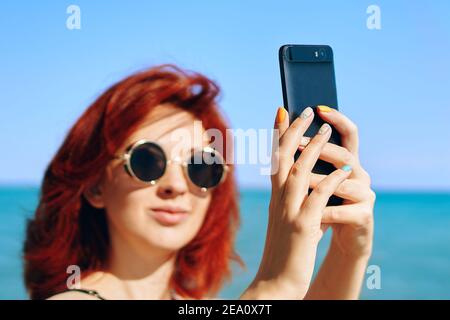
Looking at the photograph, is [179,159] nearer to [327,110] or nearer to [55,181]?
[55,181]

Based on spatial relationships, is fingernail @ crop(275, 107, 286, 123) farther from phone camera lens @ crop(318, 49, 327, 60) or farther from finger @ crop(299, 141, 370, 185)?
phone camera lens @ crop(318, 49, 327, 60)

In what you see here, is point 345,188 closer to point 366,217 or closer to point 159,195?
point 366,217

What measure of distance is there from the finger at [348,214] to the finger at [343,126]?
0.42ft

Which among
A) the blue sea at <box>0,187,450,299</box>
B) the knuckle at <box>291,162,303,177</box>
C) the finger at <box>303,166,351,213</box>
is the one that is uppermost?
the knuckle at <box>291,162,303,177</box>

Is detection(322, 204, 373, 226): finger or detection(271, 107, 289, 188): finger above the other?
detection(271, 107, 289, 188): finger

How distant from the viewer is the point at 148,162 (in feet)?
6.31

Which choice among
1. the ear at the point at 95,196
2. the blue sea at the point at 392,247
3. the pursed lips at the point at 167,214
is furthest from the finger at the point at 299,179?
the blue sea at the point at 392,247

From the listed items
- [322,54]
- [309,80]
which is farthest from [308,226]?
[322,54]

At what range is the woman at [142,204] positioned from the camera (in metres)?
1.93

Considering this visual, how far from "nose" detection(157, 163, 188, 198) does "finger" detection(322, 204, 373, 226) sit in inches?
24.8

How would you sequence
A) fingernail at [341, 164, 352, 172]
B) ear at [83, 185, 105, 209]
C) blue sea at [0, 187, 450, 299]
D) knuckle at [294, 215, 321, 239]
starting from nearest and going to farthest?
knuckle at [294, 215, 321, 239] < fingernail at [341, 164, 352, 172] < ear at [83, 185, 105, 209] < blue sea at [0, 187, 450, 299]

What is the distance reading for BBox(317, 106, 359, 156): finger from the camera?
146 cm

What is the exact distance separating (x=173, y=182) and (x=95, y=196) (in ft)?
0.91

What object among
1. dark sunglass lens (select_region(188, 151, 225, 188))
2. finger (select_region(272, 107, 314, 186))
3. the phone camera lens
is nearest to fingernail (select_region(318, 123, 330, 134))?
finger (select_region(272, 107, 314, 186))
